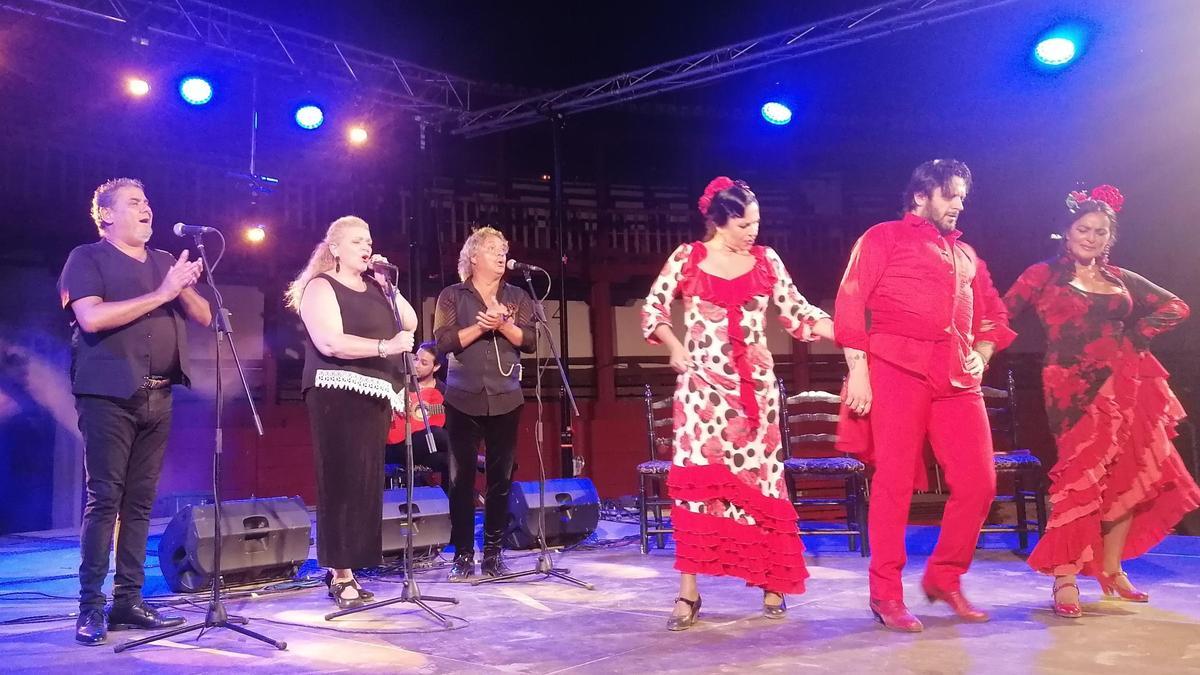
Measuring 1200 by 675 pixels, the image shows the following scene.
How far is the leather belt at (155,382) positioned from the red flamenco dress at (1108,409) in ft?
11.6

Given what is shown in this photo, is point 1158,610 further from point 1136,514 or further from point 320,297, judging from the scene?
point 320,297

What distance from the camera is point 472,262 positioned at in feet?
15.6

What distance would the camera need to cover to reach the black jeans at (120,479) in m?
3.39

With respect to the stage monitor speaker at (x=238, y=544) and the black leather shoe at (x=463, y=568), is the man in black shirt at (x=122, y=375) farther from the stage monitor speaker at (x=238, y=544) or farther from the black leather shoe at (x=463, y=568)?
the black leather shoe at (x=463, y=568)

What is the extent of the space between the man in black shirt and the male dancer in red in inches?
101

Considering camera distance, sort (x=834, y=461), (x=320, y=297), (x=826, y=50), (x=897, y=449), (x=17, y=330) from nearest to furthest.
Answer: (x=897, y=449) < (x=320, y=297) < (x=834, y=461) < (x=826, y=50) < (x=17, y=330)

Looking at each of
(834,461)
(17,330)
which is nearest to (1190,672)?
(834,461)

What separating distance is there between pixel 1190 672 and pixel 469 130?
29.1 feet

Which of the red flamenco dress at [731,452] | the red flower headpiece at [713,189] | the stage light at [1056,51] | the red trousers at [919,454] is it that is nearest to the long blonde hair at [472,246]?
the red flower headpiece at [713,189]

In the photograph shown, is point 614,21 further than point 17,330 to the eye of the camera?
Yes

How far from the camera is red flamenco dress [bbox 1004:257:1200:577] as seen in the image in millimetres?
3670

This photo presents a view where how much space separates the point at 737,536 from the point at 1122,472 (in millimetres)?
1704

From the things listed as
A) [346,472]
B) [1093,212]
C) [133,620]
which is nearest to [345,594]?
[346,472]

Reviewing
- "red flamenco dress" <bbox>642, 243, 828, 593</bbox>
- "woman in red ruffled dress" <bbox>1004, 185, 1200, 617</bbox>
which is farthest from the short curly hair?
"woman in red ruffled dress" <bbox>1004, 185, 1200, 617</bbox>
